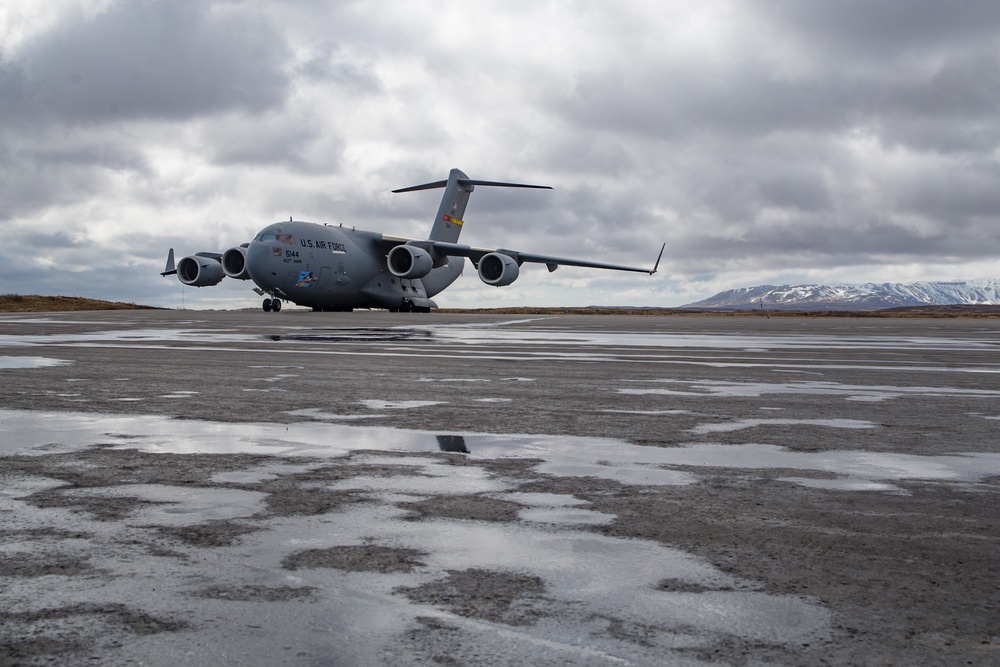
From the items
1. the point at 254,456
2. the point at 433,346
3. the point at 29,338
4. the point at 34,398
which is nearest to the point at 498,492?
the point at 254,456

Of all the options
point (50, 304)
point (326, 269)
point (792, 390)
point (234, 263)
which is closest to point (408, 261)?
point (326, 269)

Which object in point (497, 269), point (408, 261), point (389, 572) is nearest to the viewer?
point (389, 572)

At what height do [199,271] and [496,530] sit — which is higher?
[199,271]

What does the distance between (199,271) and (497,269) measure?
12987mm

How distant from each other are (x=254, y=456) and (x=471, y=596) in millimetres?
2160

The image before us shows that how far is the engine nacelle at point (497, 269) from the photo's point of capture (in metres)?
39.8

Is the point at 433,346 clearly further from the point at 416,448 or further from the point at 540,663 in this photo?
the point at 540,663

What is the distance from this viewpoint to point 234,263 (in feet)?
124

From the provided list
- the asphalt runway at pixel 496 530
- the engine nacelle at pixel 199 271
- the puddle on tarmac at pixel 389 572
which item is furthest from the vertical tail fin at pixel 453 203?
the puddle on tarmac at pixel 389 572

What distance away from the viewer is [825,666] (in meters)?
1.75

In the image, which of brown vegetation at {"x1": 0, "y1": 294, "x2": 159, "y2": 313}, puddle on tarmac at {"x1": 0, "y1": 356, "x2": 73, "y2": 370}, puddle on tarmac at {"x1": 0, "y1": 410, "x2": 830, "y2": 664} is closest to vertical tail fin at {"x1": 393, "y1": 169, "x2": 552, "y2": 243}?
→ brown vegetation at {"x1": 0, "y1": 294, "x2": 159, "y2": 313}

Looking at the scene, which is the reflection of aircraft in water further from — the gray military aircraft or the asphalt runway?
the gray military aircraft

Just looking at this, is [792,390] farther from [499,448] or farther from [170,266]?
[170,266]

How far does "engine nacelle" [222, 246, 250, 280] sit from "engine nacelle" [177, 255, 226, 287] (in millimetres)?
2540
